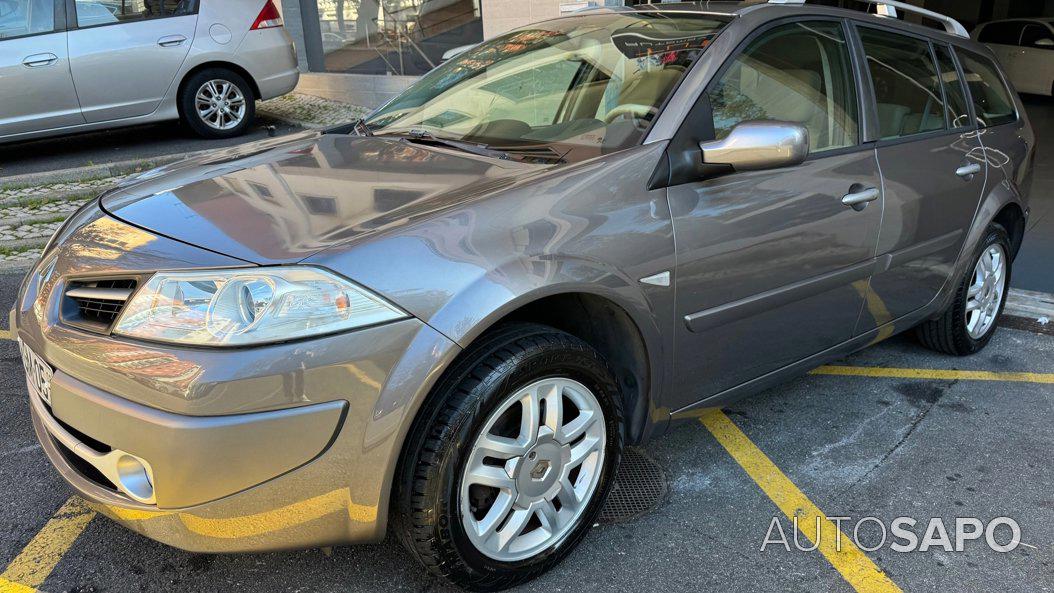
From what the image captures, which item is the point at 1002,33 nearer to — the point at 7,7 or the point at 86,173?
the point at 86,173

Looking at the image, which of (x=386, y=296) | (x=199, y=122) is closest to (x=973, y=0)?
(x=199, y=122)

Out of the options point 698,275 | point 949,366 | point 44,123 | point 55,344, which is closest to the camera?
point 55,344

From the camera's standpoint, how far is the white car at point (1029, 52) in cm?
1336

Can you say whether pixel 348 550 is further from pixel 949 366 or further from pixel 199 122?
pixel 199 122

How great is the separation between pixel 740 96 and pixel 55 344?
2.15m

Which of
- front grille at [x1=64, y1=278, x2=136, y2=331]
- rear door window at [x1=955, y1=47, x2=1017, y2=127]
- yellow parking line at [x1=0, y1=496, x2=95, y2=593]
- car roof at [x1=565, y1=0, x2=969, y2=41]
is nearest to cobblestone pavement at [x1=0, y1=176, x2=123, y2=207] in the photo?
yellow parking line at [x1=0, y1=496, x2=95, y2=593]

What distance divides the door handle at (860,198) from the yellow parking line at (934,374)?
3.65 feet

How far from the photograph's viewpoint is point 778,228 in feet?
8.74

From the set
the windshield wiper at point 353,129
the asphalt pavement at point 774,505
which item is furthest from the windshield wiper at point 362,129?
the asphalt pavement at point 774,505

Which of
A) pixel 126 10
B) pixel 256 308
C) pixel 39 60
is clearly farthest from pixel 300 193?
pixel 126 10

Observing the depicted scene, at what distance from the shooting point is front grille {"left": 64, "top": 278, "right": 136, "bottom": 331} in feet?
6.67

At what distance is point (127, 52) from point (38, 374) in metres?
5.85

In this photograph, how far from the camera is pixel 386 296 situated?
1924mm

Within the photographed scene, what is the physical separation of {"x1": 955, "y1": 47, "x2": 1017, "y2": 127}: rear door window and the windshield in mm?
1633
